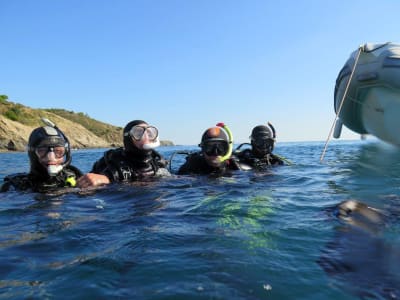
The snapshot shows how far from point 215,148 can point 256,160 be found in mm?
1871

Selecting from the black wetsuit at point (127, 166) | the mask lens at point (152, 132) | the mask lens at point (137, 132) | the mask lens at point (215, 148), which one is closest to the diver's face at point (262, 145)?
the mask lens at point (215, 148)

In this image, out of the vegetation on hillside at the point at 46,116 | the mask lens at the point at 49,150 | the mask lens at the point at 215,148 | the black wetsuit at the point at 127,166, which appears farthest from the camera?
the vegetation on hillside at the point at 46,116

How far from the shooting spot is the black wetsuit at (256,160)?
7504 millimetres

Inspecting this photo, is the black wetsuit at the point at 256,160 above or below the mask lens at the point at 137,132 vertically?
below

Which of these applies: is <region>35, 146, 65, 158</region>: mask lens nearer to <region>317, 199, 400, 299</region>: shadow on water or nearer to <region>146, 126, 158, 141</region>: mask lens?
<region>146, 126, 158, 141</region>: mask lens

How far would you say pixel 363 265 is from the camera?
210cm

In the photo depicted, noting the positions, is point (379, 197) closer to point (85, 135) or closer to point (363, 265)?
point (363, 265)

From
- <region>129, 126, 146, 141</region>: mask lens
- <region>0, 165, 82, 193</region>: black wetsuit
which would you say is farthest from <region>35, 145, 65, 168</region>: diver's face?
<region>129, 126, 146, 141</region>: mask lens

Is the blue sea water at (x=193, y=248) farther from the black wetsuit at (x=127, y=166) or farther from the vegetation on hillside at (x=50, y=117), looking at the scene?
the vegetation on hillside at (x=50, y=117)

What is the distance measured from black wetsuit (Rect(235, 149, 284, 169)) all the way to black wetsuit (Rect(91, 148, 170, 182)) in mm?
2200

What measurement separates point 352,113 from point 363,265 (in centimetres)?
1010

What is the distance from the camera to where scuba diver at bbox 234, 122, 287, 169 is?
286 inches

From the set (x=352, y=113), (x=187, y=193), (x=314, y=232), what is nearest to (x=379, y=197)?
(x=314, y=232)

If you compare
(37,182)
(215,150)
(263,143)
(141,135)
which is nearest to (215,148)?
(215,150)
